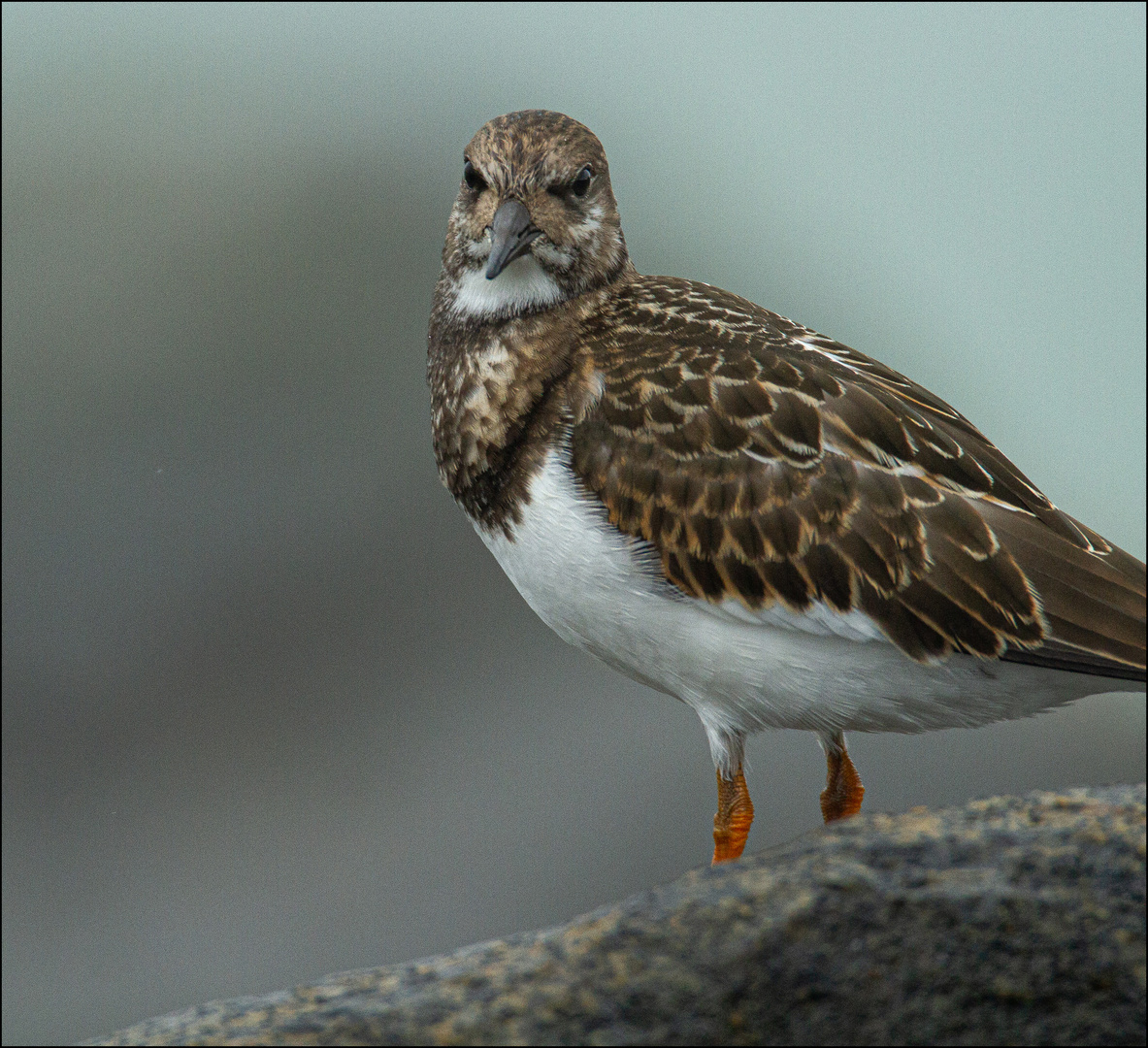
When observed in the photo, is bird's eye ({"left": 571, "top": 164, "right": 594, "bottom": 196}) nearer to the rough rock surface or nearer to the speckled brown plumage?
the speckled brown plumage

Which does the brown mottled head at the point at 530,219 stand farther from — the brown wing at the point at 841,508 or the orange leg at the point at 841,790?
the orange leg at the point at 841,790

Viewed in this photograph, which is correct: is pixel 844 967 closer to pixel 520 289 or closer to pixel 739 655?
pixel 739 655

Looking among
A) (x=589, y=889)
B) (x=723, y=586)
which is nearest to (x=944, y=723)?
(x=723, y=586)

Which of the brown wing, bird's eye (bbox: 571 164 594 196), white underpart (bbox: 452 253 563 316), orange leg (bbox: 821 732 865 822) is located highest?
bird's eye (bbox: 571 164 594 196)

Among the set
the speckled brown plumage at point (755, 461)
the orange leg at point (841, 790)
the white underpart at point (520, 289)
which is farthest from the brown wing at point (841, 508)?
the orange leg at point (841, 790)

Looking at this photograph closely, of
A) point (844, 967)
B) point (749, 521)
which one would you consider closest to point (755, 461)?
point (749, 521)

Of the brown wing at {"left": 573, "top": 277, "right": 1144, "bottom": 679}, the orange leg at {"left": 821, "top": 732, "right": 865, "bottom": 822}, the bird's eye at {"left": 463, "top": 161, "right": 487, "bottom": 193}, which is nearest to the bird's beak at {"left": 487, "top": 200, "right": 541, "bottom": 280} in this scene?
the bird's eye at {"left": 463, "top": 161, "right": 487, "bottom": 193}

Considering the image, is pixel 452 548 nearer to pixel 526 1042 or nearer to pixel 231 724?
pixel 231 724

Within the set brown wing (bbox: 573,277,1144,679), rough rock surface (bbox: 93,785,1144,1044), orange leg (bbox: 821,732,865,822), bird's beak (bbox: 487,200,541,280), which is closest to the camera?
rough rock surface (bbox: 93,785,1144,1044)
